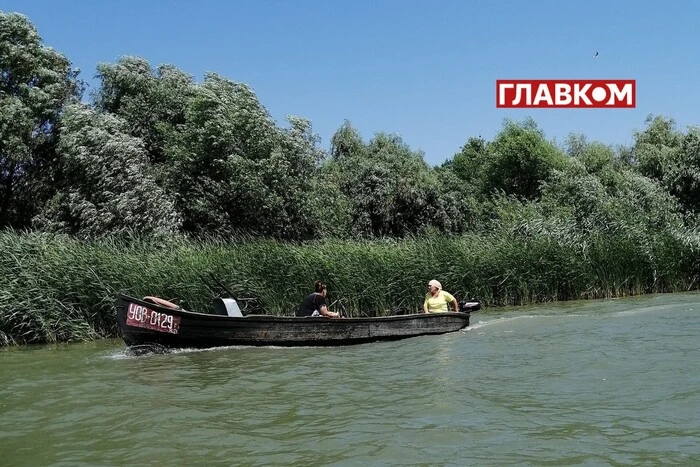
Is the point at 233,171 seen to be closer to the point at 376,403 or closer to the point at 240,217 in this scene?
the point at 240,217

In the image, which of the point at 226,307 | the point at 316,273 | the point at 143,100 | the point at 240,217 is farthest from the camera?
the point at 143,100

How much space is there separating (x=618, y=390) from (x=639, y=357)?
240cm

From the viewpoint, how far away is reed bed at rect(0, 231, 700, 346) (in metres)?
17.0

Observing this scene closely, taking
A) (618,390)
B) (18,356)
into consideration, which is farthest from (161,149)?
(618,390)

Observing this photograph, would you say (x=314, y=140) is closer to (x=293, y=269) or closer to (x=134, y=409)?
(x=293, y=269)

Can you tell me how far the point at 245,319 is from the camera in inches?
581

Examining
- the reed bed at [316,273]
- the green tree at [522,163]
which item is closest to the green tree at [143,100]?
the reed bed at [316,273]

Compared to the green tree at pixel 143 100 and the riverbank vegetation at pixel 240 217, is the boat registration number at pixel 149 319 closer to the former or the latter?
the riverbank vegetation at pixel 240 217

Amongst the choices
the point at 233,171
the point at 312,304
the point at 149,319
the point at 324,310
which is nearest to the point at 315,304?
the point at 312,304

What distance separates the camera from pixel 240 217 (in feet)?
100

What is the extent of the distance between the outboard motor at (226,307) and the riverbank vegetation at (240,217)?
2.82 m

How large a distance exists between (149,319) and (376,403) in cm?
659

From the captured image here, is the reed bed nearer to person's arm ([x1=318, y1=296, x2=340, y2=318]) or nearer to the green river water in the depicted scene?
person's arm ([x1=318, y1=296, x2=340, y2=318])

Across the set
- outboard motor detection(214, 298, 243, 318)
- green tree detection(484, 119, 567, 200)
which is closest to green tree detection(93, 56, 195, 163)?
outboard motor detection(214, 298, 243, 318)
